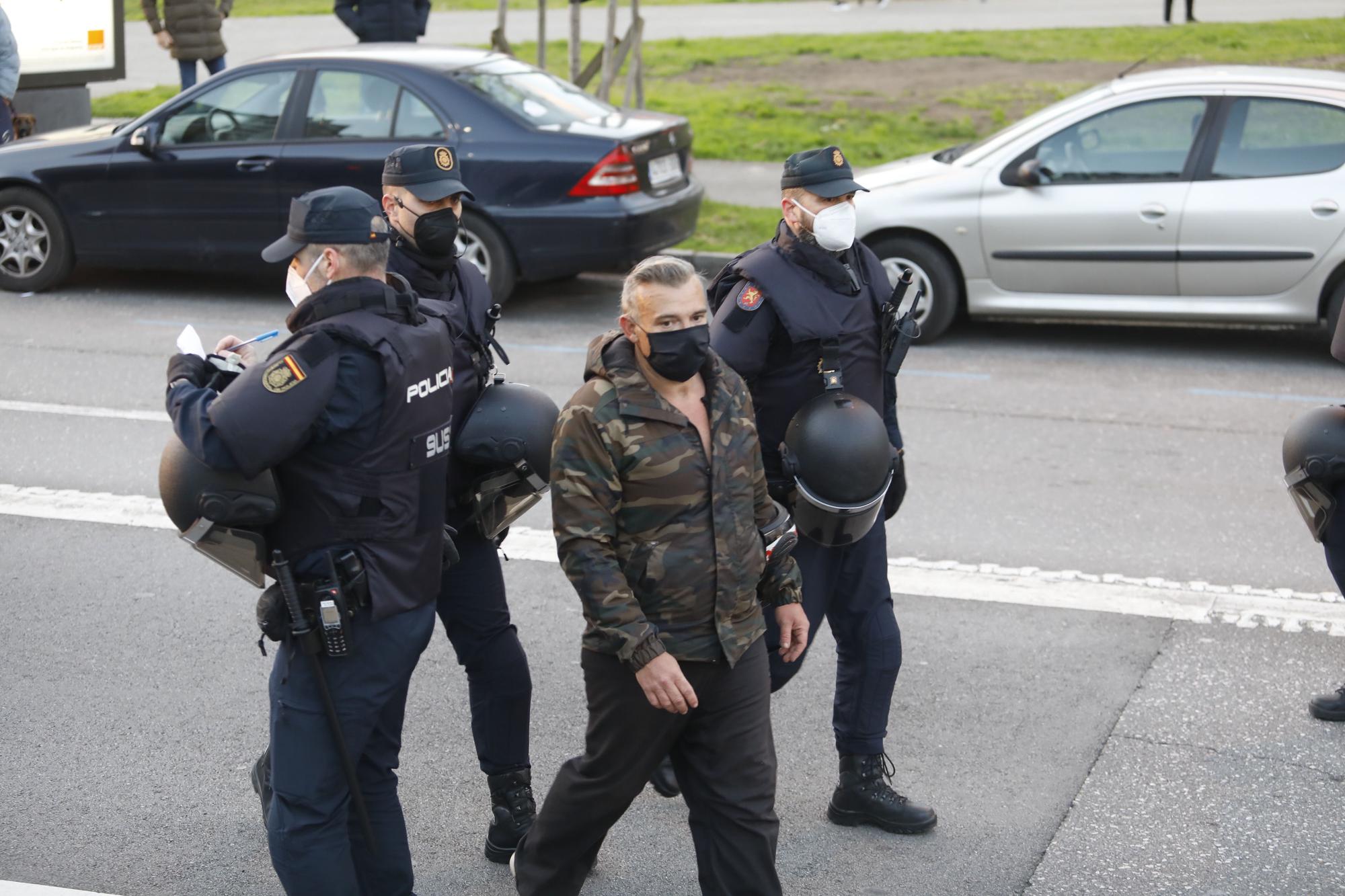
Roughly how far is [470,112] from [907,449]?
4190mm

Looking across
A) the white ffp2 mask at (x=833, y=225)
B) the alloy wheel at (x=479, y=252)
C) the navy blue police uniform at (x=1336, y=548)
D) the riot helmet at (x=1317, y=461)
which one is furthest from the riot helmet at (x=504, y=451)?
the alloy wheel at (x=479, y=252)

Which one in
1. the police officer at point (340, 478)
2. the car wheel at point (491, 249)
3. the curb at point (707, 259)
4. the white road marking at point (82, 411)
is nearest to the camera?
the police officer at point (340, 478)

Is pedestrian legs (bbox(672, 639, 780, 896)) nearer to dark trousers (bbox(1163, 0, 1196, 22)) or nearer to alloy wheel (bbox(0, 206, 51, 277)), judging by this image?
alloy wheel (bbox(0, 206, 51, 277))

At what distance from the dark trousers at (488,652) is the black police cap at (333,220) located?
1.00 metres

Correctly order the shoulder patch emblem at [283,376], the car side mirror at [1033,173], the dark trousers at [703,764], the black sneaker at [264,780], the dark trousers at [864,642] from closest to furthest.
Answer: the shoulder patch emblem at [283,376]
the dark trousers at [703,764]
the black sneaker at [264,780]
the dark trousers at [864,642]
the car side mirror at [1033,173]

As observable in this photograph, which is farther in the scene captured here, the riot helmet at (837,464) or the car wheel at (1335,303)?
the car wheel at (1335,303)

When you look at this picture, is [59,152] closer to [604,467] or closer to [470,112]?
[470,112]

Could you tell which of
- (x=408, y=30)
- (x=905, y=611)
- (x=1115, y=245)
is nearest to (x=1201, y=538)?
(x=905, y=611)

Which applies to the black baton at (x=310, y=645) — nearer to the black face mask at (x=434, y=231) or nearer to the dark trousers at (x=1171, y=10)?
the black face mask at (x=434, y=231)

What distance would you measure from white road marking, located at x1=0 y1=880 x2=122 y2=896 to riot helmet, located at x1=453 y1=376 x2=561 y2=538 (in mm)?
1401

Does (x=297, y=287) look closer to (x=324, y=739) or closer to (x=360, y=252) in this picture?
(x=360, y=252)

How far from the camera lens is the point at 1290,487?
4836 mm

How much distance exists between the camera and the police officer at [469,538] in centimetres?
409

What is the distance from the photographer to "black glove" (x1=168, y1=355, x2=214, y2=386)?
11.3 feet
